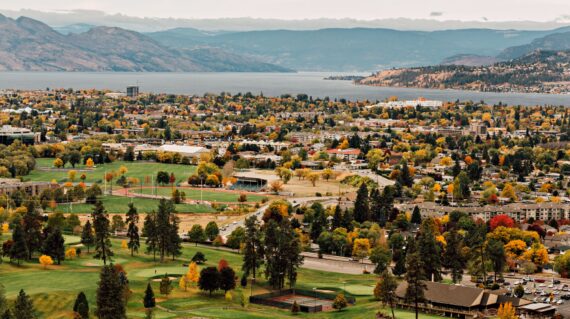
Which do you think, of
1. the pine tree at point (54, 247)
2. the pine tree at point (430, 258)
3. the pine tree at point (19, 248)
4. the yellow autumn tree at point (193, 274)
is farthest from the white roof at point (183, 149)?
the pine tree at point (430, 258)

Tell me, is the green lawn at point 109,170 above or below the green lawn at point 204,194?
above

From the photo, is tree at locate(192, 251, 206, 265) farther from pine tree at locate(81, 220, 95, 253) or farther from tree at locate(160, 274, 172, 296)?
tree at locate(160, 274, 172, 296)

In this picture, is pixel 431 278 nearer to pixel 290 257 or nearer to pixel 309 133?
pixel 290 257

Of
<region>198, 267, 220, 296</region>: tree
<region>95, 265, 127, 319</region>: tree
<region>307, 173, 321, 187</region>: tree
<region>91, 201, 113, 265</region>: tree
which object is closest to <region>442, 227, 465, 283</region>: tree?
<region>198, 267, 220, 296</region>: tree

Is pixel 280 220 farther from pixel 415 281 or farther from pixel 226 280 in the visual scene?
pixel 415 281

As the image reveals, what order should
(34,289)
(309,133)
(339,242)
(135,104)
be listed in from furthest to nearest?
(135,104), (309,133), (339,242), (34,289)

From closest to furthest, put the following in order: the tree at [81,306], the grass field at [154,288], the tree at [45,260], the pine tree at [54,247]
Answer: the tree at [81,306]
the grass field at [154,288]
the tree at [45,260]
the pine tree at [54,247]

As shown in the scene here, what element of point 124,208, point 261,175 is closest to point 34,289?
point 124,208

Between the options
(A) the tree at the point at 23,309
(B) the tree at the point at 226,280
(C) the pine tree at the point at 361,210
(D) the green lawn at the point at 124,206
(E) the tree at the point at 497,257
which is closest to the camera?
(A) the tree at the point at 23,309

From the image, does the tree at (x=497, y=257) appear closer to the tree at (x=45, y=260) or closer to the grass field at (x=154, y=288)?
the grass field at (x=154, y=288)
